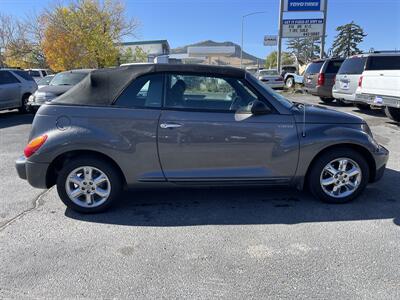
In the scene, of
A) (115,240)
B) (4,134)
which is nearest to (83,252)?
(115,240)

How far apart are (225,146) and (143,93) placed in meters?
1.10

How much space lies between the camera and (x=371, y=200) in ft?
14.0

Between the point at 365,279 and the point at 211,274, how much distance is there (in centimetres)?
123

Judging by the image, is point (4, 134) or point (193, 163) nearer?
point (193, 163)

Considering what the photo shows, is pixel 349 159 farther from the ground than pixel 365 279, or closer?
farther from the ground

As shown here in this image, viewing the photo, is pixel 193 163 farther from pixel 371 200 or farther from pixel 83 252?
pixel 371 200

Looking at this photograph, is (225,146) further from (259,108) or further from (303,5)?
(303,5)

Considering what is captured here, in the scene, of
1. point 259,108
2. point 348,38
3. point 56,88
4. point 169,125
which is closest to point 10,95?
point 56,88

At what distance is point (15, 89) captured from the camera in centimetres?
1239

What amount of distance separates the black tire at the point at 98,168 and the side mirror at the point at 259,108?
66.6 inches

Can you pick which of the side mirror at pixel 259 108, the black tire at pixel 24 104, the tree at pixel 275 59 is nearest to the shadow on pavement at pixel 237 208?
the side mirror at pixel 259 108

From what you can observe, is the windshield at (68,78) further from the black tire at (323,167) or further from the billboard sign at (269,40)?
the billboard sign at (269,40)

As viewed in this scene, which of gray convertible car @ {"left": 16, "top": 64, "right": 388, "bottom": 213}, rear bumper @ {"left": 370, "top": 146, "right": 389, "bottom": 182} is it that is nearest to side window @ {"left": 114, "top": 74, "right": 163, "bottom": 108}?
gray convertible car @ {"left": 16, "top": 64, "right": 388, "bottom": 213}

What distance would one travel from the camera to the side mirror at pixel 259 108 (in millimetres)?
3789
